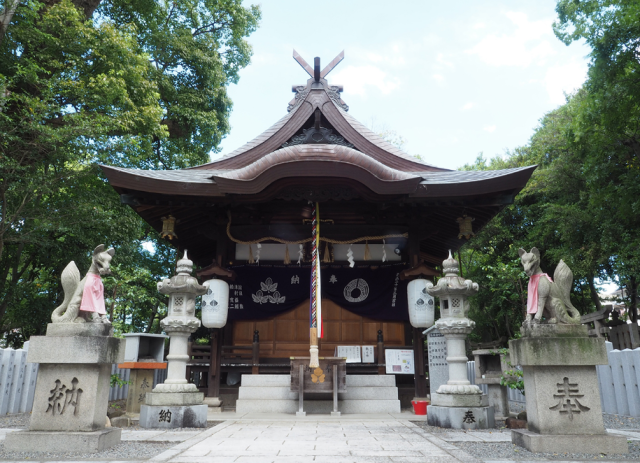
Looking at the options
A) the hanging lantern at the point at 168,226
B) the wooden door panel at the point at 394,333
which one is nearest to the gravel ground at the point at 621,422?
the wooden door panel at the point at 394,333

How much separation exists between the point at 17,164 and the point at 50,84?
6.45 ft

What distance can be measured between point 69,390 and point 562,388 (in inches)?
204

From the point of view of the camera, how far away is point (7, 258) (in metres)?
14.1

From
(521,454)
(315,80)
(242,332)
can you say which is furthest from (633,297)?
(521,454)

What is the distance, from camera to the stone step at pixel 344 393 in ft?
27.7

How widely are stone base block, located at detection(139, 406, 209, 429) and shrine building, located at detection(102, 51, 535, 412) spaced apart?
253 cm

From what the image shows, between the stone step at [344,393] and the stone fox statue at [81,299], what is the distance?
13.5 ft

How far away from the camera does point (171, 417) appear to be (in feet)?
21.2

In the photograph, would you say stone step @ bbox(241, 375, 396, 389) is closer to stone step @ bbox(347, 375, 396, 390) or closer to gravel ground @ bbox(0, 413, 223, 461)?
stone step @ bbox(347, 375, 396, 390)

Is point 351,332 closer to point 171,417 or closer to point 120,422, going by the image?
point 171,417

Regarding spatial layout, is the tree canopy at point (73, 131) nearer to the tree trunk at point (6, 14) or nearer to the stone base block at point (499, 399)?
the tree trunk at point (6, 14)

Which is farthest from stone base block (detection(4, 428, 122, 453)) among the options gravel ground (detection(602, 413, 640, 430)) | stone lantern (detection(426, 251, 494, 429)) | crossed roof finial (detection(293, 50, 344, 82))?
crossed roof finial (detection(293, 50, 344, 82))

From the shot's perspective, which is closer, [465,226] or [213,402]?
[213,402]

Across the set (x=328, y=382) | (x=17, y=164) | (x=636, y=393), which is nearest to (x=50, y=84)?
(x=17, y=164)
